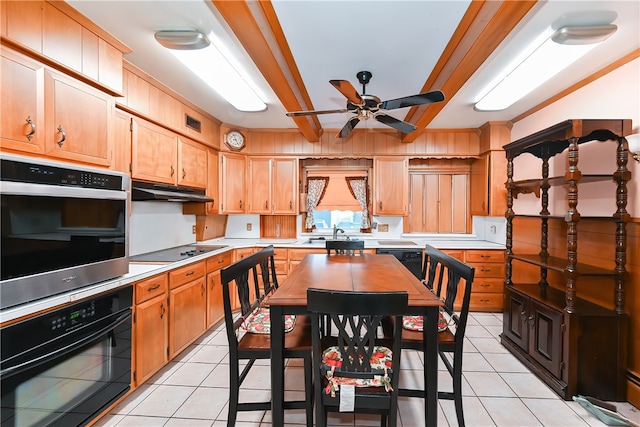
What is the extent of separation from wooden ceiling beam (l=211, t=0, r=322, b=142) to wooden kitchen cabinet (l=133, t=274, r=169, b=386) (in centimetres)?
178

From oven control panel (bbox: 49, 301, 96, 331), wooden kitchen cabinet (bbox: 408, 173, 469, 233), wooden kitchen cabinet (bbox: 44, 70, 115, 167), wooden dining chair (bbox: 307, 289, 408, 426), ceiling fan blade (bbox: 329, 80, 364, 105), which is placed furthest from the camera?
wooden kitchen cabinet (bbox: 408, 173, 469, 233)

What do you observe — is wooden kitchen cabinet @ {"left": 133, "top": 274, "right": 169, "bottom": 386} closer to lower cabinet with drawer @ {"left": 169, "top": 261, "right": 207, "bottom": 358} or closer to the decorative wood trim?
lower cabinet with drawer @ {"left": 169, "top": 261, "right": 207, "bottom": 358}

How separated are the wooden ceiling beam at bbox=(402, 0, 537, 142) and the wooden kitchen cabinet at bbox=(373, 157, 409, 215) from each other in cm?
169

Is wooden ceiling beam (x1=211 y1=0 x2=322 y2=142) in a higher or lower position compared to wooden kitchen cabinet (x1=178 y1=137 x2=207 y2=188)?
higher

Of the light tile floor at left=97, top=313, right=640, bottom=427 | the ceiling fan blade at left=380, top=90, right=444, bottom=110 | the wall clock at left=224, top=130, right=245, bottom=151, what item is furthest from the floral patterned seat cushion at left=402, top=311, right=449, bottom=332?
the wall clock at left=224, top=130, right=245, bottom=151

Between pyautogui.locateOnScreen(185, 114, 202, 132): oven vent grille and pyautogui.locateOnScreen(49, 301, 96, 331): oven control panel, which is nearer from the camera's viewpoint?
pyautogui.locateOnScreen(49, 301, 96, 331): oven control panel

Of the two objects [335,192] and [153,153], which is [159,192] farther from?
[335,192]

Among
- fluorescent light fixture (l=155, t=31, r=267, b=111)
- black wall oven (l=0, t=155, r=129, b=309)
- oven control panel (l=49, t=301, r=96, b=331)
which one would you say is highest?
fluorescent light fixture (l=155, t=31, r=267, b=111)

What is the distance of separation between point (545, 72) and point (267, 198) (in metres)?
3.36

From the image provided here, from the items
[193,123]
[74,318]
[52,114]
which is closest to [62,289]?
[74,318]

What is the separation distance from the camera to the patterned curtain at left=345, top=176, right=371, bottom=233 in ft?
14.9

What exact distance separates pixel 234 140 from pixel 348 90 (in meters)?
2.51

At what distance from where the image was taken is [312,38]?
199 centimetres

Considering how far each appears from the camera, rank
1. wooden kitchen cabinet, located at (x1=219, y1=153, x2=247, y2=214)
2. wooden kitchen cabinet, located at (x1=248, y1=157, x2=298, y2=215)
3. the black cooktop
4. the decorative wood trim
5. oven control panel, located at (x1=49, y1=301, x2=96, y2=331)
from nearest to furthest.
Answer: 1. oven control panel, located at (x1=49, y1=301, x2=96, y2=331)
2. the decorative wood trim
3. the black cooktop
4. wooden kitchen cabinet, located at (x1=219, y1=153, x2=247, y2=214)
5. wooden kitchen cabinet, located at (x1=248, y1=157, x2=298, y2=215)
